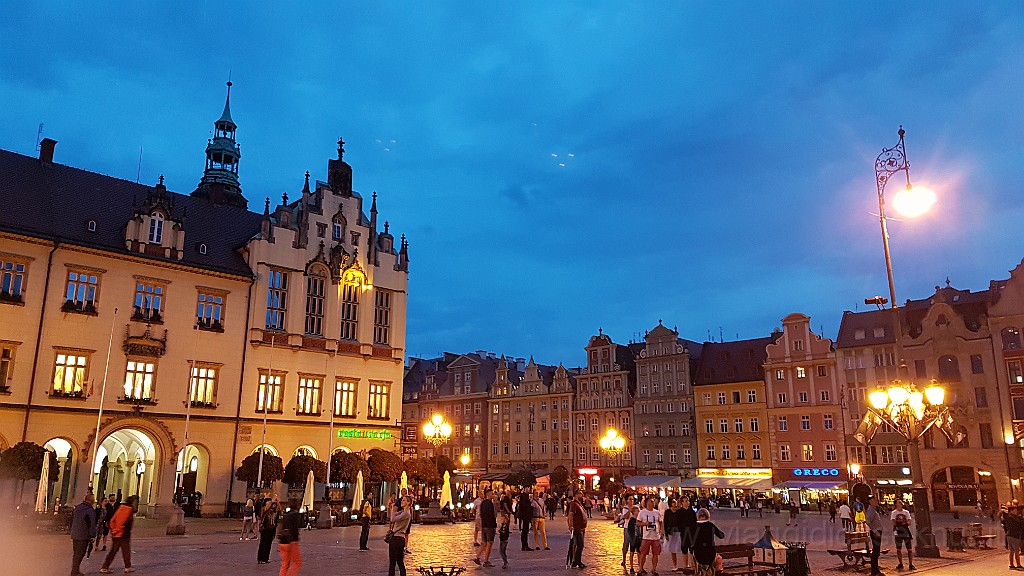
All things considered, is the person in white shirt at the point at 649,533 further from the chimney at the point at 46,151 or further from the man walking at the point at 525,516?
the chimney at the point at 46,151

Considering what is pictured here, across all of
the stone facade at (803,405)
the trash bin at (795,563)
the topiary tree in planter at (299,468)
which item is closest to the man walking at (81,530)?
the trash bin at (795,563)

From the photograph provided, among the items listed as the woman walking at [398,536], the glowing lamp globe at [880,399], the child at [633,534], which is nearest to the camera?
the woman walking at [398,536]

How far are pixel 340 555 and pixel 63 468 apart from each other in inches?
896

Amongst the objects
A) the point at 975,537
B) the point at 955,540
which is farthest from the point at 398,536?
the point at 975,537

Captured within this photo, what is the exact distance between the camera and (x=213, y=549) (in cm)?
2427

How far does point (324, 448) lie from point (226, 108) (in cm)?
3548

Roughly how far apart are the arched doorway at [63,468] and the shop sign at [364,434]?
14344 mm

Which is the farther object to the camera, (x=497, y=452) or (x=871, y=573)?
(x=497, y=452)

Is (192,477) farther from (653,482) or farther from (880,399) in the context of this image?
(653,482)

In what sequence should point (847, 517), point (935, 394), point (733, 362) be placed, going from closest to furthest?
point (935, 394) → point (847, 517) → point (733, 362)

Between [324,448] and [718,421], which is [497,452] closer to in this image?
[718,421]

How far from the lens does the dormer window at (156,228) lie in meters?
41.4

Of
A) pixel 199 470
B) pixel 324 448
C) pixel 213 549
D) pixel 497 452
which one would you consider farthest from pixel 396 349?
pixel 497 452

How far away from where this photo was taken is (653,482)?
70.1 meters
